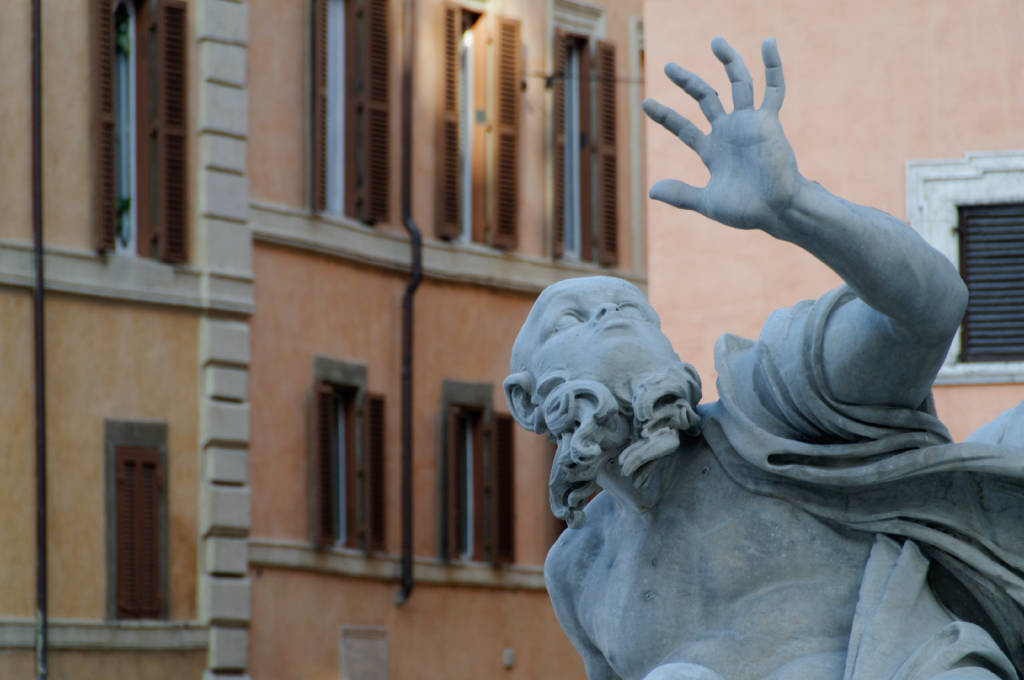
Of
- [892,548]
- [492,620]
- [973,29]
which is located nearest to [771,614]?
[892,548]

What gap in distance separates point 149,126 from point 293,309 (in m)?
2.29

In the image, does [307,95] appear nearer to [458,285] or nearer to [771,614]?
[458,285]

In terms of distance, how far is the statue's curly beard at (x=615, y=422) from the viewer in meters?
3.15

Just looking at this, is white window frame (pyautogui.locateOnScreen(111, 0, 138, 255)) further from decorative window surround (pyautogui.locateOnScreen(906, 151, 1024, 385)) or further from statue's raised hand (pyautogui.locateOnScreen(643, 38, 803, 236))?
statue's raised hand (pyautogui.locateOnScreen(643, 38, 803, 236))

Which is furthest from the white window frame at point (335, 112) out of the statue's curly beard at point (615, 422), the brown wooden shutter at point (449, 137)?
the statue's curly beard at point (615, 422)

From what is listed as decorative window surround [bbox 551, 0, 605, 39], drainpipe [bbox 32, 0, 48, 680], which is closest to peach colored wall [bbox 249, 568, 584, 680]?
drainpipe [bbox 32, 0, 48, 680]

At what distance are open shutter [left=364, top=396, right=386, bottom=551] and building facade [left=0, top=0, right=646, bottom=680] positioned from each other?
0.03m

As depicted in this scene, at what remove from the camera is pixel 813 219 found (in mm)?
2908

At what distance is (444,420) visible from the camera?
2436 cm

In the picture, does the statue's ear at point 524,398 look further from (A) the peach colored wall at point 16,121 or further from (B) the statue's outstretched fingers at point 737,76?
(A) the peach colored wall at point 16,121

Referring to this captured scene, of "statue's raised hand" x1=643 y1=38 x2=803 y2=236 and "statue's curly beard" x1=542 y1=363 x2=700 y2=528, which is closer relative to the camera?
"statue's raised hand" x1=643 y1=38 x2=803 y2=236

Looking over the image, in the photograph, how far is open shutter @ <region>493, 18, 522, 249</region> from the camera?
2525 cm

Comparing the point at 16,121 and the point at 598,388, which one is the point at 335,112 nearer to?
the point at 16,121

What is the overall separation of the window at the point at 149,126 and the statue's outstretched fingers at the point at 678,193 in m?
18.0
